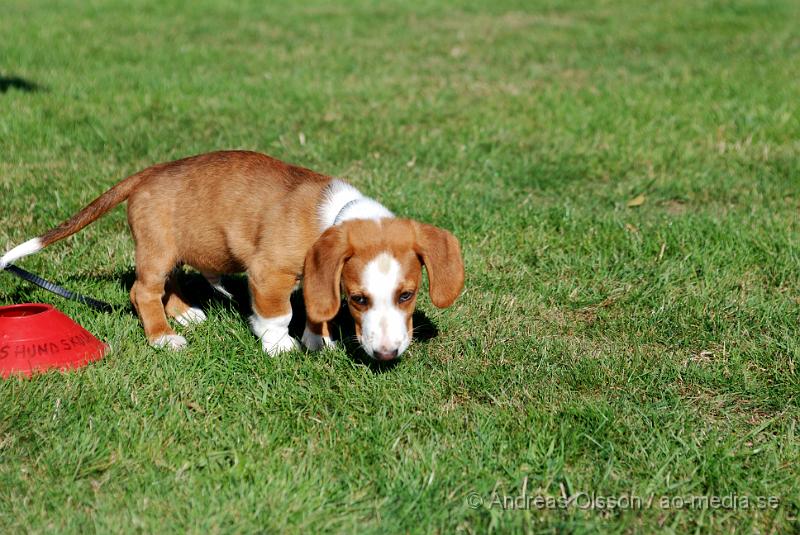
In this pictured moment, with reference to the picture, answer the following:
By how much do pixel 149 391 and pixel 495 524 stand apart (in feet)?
5.44

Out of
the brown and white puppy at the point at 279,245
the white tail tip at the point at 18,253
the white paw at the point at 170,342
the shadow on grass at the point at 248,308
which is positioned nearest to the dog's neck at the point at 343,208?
the brown and white puppy at the point at 279,245

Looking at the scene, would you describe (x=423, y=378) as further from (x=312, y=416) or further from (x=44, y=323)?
(x=44, y=323)

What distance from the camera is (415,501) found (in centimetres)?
301

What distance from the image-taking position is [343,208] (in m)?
3.99

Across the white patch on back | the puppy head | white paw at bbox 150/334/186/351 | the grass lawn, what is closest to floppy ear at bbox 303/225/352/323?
the puppy head

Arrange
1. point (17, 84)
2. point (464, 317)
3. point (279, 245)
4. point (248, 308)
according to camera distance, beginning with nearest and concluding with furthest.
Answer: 1. point (279, 245)
2. point (464, 317)
3. point (248, 308)
4. point (17, 84)

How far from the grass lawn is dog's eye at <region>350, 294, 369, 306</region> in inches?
15.6

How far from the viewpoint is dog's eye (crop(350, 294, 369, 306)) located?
3.61 meters

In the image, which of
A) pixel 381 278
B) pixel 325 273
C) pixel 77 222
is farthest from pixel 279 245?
pixel 77 222

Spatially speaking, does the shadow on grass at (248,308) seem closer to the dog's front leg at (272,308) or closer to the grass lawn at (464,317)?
the grass lawn at (464,317)

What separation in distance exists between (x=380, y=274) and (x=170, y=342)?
1251 millimetres

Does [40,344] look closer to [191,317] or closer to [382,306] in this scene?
[191,317]

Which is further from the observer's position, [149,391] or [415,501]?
[149,391]

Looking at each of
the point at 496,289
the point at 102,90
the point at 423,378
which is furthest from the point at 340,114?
the point at 423,378
